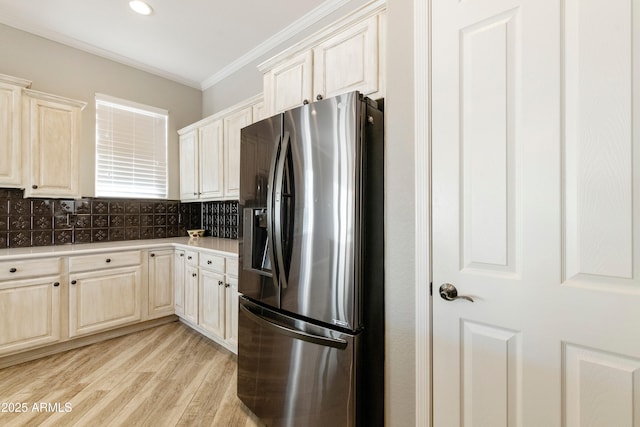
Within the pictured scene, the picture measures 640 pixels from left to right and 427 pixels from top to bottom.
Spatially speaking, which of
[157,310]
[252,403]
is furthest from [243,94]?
[252,403]

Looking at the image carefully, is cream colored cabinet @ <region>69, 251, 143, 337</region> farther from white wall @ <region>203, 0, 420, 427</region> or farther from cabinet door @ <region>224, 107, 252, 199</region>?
white wall @ <region>203, 0, 420, 427</region>

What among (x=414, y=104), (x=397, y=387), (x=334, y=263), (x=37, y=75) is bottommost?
(x=397, y=387)

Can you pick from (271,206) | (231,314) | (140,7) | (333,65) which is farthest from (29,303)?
(333,65)

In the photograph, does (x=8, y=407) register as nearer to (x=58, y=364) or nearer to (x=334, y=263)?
(x=58, y=364)

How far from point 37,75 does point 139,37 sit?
1.02 metres

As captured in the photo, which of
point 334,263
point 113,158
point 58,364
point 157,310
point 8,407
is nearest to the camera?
point 334,263

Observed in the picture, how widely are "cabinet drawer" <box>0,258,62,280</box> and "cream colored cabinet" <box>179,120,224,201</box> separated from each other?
139 cm

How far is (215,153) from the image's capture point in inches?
121

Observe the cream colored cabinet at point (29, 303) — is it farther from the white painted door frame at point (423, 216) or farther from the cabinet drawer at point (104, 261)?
the white painted door frame at point (423, 216)

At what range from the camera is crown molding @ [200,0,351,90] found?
2.40m

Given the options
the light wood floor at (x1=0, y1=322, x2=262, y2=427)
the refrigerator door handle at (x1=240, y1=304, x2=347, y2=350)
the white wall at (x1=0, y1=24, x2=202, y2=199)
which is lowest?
the light wood floor at (x1=0, y1=322, x2=262, y2=427)

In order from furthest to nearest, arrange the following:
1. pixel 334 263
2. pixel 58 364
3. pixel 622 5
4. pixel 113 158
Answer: pixel 113 158, pixel 58 364, pixel 334 263, pixel 622 5

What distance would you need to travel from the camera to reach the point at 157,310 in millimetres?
3047

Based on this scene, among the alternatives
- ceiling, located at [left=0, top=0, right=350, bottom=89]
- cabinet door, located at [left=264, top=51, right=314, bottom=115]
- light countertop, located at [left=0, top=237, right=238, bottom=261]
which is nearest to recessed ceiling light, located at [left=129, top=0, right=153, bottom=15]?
ceiling, located at [left=0, top=0, right=350, bottom=89]
